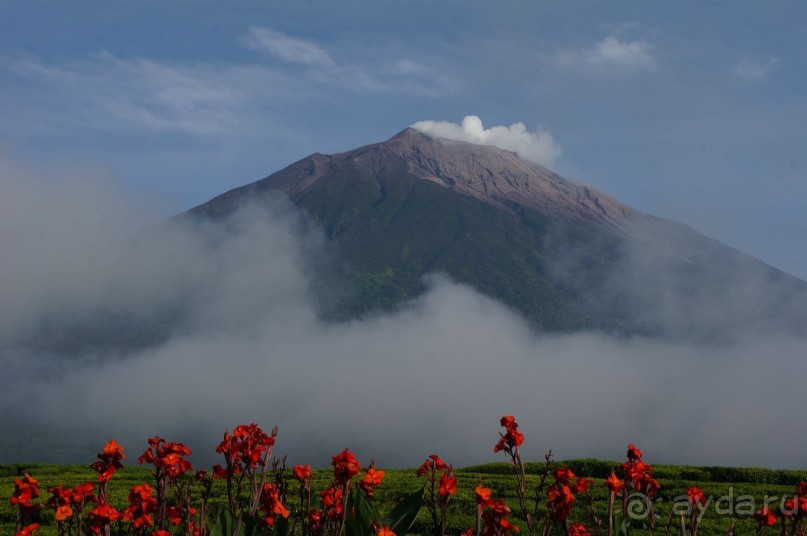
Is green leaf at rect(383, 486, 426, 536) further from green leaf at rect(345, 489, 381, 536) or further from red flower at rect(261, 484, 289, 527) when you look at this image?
red flower at rect(261, 484, 289, 527)

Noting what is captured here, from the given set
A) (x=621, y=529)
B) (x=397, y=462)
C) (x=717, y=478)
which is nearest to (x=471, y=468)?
(x=717, y=478)

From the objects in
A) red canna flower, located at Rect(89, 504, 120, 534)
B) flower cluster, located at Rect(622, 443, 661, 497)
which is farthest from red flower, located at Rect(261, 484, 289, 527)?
flower cluster, located at Rect(622, 443, 661, 497)

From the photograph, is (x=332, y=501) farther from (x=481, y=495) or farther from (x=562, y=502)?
(x=562, y=502)

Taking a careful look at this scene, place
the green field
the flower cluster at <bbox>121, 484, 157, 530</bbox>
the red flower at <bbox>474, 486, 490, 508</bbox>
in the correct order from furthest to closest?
the green field, the flower cluster at <bbox>121, 484, 157, 530</bbox>, the red flower at <bbox>474, 486, 490, 508</bbox>

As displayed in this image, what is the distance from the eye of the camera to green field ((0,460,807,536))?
16594 mm

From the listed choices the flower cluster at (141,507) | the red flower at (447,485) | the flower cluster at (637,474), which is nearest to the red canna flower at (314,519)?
the flower cluster at (141,507)

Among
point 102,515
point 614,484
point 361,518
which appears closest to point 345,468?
point 361,518

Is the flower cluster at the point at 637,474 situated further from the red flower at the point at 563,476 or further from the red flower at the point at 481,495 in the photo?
the red flower at the point at 481,495

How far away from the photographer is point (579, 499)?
19.4 meters

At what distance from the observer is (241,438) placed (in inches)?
222

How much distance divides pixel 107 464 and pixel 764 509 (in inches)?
188

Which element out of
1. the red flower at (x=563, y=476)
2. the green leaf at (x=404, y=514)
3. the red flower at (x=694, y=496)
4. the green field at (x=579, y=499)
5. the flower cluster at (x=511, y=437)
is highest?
the flower cluster at (x=511, y=437)

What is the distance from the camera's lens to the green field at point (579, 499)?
54.4 ft

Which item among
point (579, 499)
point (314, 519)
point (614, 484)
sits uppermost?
point (614, 484)
